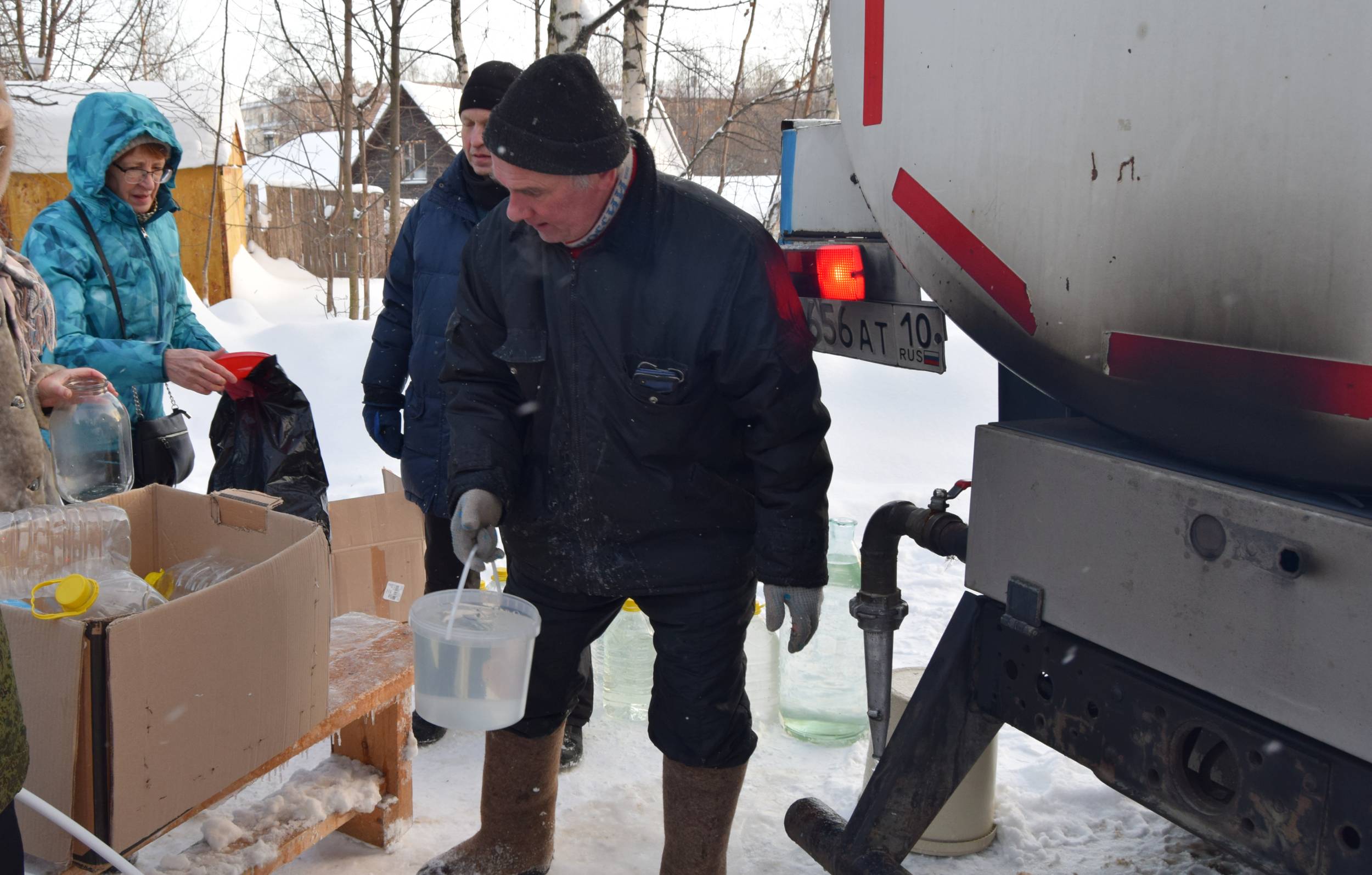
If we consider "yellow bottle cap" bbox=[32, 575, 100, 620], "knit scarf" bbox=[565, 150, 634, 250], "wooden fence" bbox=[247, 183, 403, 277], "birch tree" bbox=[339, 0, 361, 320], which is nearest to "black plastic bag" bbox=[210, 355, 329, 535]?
"yellow bottle cap" bbox=[32, 575, 100, 620]

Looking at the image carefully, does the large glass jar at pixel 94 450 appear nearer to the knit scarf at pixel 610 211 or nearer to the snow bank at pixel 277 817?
the snow bank at pixel 277 817

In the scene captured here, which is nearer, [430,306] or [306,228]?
[430,306]

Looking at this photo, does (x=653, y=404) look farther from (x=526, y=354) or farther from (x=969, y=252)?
(x=969, y=252)

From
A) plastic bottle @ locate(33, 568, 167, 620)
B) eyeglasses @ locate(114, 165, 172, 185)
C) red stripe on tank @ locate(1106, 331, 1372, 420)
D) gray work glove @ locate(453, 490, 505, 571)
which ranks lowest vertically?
plastic bottle @ locate(33, 568, 167, 620)

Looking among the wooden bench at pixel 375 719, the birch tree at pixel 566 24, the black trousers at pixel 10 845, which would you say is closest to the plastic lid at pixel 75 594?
the black trousers at pixel 10 845

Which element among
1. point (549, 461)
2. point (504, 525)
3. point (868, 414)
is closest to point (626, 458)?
point (549, 461)

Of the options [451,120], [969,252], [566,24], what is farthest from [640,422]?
[451,120]

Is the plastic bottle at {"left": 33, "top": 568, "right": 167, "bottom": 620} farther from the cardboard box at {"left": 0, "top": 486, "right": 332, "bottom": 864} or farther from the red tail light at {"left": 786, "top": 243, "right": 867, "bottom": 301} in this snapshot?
the red tail light at {"left": 786, "top": 243, "right": 867, "bottom": 301}

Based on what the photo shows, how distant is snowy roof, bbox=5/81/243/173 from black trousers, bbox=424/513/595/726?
34.7 feet

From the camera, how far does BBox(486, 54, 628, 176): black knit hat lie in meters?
2.04

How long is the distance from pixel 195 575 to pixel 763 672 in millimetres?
1834

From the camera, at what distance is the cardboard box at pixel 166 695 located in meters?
1.78

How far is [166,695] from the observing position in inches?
73.5

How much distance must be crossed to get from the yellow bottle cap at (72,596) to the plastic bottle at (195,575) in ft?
1.81
